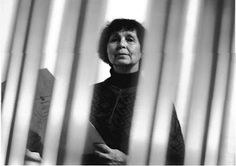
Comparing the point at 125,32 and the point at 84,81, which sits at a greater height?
the point at 125,32

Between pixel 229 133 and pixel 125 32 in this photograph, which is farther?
pixel 125 32

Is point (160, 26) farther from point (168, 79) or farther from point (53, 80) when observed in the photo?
point (53, 80)

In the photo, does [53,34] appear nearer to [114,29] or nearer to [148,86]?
[114,29]

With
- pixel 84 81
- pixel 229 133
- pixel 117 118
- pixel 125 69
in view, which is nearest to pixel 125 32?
pixel 125 69

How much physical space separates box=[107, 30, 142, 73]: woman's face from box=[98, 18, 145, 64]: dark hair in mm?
18

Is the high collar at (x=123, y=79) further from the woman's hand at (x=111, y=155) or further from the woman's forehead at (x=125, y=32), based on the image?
the woman's hand at (x=111, y=155)

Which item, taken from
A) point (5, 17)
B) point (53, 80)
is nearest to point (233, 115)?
point (53, 80)

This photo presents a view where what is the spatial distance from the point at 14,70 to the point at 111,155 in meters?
0.58

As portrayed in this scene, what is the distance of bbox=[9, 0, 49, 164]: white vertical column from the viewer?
173 cm

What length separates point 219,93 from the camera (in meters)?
1.70

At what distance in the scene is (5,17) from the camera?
6.08 feet

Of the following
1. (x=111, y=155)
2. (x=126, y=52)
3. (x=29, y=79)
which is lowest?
(x=111, y=155)

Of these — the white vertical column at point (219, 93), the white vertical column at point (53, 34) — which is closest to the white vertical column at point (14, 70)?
the white vertical column at point (53, 34)

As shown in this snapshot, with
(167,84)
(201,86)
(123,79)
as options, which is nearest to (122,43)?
(123,79)
